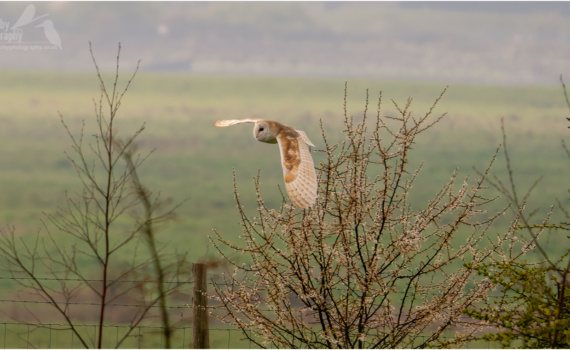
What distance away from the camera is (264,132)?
7.17 meters

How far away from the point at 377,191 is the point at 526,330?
66.7 inches

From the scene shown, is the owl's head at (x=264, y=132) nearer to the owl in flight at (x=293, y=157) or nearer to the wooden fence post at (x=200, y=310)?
the owl in flight at (x=293, y=157)

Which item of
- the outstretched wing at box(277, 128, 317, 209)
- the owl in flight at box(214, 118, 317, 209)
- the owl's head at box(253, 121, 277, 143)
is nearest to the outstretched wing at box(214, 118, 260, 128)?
A: the owl in flight at box(214, 118, 317, 209)

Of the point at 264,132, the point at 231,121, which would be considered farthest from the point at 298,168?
the point at 231,121

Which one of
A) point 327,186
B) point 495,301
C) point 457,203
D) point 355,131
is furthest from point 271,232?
point 495,301

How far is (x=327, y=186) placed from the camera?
21.9ft

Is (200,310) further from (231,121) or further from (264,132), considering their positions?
(231,121)

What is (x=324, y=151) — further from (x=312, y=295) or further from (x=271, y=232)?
(x=312, y=295)

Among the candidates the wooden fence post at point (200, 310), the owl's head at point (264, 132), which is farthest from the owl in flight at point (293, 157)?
the wooden fence post at point (200, 310)

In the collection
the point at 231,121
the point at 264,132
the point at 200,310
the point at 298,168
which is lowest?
the point at 200,310

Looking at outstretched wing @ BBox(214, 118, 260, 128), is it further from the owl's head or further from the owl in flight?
the owl's head

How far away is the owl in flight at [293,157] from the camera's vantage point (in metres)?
6.45

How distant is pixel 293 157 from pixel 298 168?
7.4 inches

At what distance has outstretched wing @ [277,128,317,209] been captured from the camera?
6.44 m
